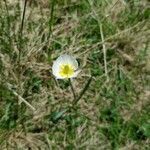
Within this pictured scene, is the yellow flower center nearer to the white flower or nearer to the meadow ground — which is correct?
the white flower

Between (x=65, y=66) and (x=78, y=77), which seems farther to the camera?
(x=78, y=77)

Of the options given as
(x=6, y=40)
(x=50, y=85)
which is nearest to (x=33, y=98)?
(x=50, y=85)

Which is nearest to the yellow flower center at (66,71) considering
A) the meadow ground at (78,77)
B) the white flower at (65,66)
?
the white flower at (65,66)

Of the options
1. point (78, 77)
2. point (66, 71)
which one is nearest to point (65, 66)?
point (66, 71)

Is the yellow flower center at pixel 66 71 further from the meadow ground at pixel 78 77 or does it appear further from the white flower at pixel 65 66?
the meadow ground at pixel 78 77

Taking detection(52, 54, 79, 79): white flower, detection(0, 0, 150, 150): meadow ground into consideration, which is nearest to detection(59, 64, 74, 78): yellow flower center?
detection(52, 54, 79, 79): white flower

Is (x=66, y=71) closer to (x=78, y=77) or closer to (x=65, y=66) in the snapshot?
(x=65, y=66)
